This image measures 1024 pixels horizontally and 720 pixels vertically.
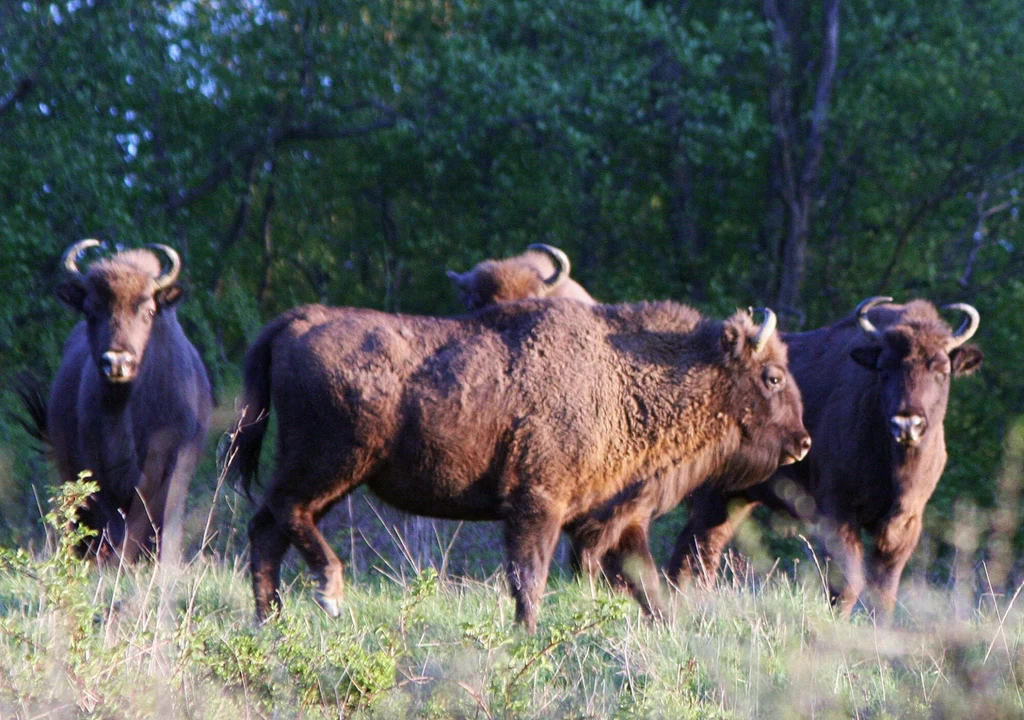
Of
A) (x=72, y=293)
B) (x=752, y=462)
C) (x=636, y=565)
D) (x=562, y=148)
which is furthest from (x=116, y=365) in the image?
(x=562, y=148)

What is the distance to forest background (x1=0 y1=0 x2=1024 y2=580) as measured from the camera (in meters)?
16.5

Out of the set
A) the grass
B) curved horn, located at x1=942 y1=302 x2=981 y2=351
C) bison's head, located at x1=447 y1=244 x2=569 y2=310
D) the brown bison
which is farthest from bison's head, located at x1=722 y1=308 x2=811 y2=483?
bison's head, located at x1=447 y1=244 x2=569 y2=310

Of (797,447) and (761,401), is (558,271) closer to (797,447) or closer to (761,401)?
(761,401)

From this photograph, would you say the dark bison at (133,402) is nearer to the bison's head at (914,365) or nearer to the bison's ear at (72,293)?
the bison's ear at (72,293)

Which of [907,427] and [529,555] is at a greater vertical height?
[907,427]

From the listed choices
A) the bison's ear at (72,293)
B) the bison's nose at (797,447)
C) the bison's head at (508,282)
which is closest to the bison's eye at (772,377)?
the bison's nose at (797,447)

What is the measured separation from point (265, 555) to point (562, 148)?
12118mm

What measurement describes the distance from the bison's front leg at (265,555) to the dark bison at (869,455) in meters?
2.89

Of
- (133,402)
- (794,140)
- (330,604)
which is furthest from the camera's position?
(794,140)

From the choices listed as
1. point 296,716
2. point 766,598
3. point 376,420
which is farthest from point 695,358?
point 296,716

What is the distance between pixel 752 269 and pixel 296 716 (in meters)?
16.3

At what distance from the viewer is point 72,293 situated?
9.35m

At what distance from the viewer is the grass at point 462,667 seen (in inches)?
186

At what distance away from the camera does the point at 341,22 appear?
63.2 feet
